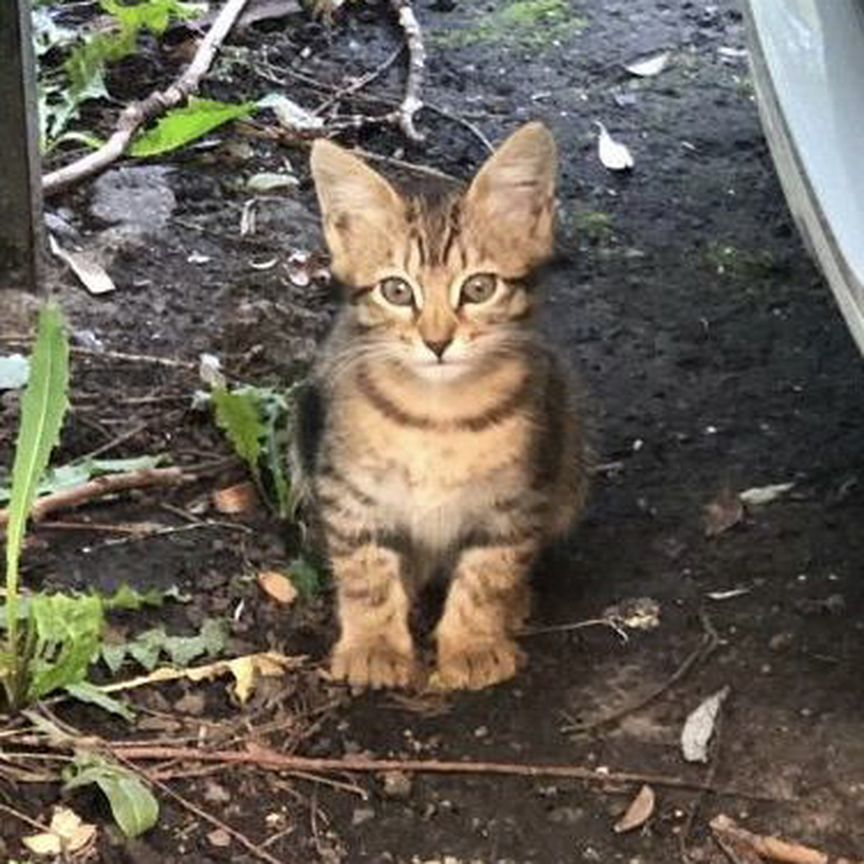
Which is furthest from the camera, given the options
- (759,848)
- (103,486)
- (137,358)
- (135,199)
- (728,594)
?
(135,199)

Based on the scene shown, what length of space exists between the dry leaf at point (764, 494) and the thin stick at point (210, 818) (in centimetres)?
123

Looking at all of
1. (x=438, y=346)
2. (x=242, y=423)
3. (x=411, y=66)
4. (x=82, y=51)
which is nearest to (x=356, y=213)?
(x=438, y=346)

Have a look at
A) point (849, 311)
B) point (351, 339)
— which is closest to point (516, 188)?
point (351, 339)

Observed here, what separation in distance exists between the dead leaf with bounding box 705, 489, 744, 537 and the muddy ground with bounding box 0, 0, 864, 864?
16mm

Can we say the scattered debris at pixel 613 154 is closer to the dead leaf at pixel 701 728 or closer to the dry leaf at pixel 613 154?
the dry leaf at pixel 613 154

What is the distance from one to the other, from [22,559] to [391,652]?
2.31 feet

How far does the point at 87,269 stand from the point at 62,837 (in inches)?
71.1

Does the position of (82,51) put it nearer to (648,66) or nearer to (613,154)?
(613,154)

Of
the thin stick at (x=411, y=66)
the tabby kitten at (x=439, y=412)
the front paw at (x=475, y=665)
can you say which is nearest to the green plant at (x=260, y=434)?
the tabby kitten at (x=439, y=412)

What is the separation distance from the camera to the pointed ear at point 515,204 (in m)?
3.37

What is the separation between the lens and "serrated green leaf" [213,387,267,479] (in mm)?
3863

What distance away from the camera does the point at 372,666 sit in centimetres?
345

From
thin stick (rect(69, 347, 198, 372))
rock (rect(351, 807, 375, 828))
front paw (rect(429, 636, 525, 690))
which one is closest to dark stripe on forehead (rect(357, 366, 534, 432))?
front paw (rect(429, 636, 525, 690))

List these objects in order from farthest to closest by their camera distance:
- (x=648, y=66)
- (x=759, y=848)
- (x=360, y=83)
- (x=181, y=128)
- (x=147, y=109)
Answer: (x=648, y=66) < (x=360, y=83) < (x=147, y=109) < (x=181, y=128) < (x=759, y=848)
